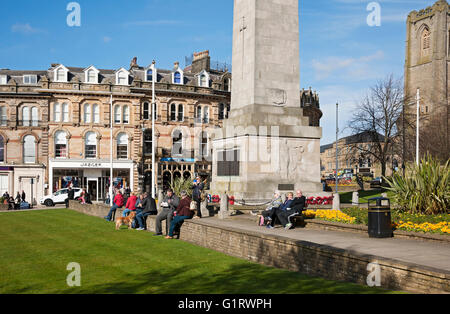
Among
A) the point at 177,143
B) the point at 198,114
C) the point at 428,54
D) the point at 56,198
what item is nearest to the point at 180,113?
Result: the point at 198,114

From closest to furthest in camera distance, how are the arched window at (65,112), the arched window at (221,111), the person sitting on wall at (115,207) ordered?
the person sitting on wall at (115,207)
the arched window at (65,112)
the arched window at (221,111)

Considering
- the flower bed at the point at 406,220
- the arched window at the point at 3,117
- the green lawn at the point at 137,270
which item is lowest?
the green lawn at the point at 137,270

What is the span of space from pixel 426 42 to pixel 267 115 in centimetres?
8152

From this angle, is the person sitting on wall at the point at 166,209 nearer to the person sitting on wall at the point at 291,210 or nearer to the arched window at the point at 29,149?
the person sitting on wall at the point at 291,210

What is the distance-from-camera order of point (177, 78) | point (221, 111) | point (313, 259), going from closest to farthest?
point (313, 259)
point (177, 78)
point (221, 111)

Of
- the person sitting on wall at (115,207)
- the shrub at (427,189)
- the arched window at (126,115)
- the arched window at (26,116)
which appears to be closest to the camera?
the shrub at (427,189)

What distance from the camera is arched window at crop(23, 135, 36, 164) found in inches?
2152

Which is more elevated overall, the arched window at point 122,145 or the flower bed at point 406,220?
the arched window at point 122,145

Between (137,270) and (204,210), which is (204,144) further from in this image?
(137,270)

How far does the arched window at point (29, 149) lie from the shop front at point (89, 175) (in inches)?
88.4

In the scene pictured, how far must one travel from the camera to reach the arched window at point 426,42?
9362 centimetres

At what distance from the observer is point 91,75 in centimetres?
5784

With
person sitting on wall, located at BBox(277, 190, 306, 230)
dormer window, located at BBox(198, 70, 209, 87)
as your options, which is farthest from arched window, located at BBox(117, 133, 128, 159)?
person sitting on wall, located at BBox(277, 190, 306, 230)

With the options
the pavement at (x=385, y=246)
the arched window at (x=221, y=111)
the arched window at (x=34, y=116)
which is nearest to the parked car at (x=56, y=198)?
the arched window at (x=34, y=116)
